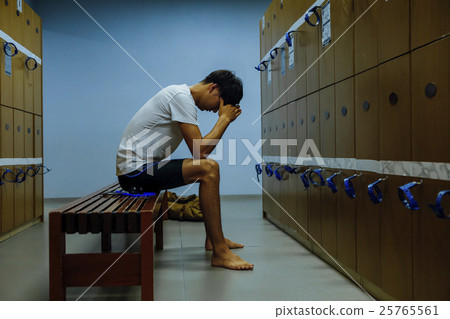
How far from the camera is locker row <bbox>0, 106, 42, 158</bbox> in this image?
274 centimetres

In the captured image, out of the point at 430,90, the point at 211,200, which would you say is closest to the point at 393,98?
→ the point at 430,90

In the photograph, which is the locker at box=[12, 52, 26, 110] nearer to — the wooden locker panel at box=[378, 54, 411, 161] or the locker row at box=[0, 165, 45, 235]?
the locker row at box=[0, 165, 45, 235]

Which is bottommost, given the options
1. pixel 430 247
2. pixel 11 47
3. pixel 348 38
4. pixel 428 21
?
pixel 430 247

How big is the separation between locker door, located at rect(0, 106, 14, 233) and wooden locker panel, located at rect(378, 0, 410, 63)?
2429 mm

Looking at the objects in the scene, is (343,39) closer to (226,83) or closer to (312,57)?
(312,57)

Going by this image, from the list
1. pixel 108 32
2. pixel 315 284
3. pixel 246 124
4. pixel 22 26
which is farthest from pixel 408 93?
pixel 108 32

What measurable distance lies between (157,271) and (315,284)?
77cm

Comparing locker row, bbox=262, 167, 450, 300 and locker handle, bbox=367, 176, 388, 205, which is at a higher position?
locker handle, bbox=367, 176, 388, 205

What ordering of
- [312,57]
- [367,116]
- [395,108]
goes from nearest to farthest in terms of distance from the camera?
[395,108] < [367,116] < [312,57]

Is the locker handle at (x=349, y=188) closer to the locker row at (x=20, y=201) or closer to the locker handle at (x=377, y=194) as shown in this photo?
the locker handle at (x=377, y=194)

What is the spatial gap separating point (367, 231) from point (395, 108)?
0.51 meters

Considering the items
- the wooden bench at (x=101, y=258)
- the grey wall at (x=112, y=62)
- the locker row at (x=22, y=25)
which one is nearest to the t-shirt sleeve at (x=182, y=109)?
the wooden bench at (x=101, y=258)

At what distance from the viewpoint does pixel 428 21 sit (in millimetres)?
1150

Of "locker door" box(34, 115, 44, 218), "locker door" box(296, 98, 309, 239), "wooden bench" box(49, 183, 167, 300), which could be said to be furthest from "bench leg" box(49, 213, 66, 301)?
"locker door" box(34, 115, 44, 218)
